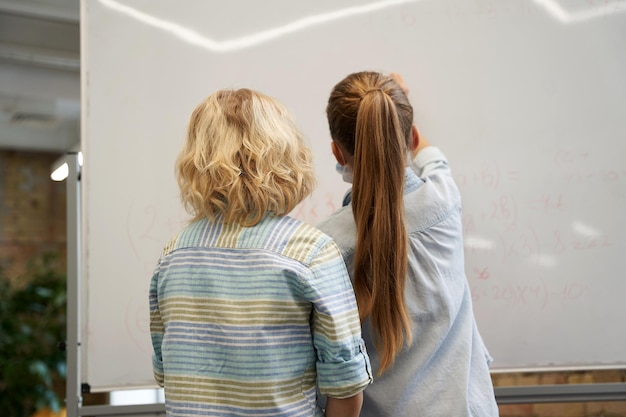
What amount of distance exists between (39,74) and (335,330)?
362 cm

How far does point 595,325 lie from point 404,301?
89 cm

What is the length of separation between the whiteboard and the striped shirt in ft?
2.15

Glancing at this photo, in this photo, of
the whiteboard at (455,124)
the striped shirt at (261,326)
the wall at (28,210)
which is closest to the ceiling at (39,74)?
the wall at (28,210)

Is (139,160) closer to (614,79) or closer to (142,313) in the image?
(142,313)

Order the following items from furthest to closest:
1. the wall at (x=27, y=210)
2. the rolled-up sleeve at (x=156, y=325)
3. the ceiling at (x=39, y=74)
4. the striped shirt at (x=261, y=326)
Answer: the wall at (x=27, y=210) < the ceiling at (x=39, y=74) < the rolled-up sleeve at (x=156, y=325) < the striped shirt at (x=261, y=326)

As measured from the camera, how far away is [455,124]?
175 centimetres

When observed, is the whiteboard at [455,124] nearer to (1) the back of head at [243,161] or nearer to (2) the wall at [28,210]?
(1) the back of head at [243,161]

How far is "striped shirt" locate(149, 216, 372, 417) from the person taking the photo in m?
0.95

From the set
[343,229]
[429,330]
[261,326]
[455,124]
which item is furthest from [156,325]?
[455,124]

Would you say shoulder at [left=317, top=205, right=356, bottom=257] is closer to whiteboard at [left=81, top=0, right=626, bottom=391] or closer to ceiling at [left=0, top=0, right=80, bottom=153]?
whiteboard at [left=81, top=0, right=626, bottom=391]

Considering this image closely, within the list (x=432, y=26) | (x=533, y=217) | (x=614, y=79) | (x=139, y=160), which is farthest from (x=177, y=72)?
(x=614, y=79)

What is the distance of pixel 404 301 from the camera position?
114 cm

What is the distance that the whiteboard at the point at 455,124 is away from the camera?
1.60m

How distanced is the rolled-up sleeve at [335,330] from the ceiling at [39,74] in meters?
2.78
